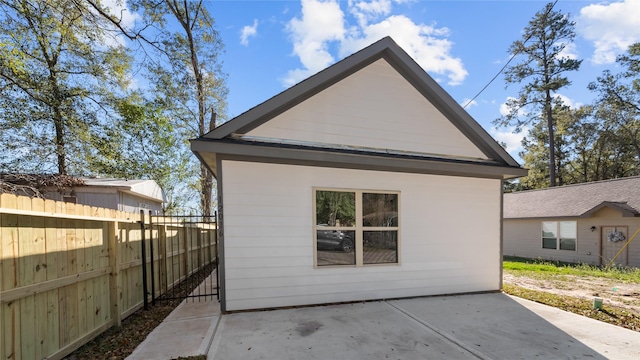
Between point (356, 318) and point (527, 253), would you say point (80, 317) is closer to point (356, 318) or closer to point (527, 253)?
point (356, 318)

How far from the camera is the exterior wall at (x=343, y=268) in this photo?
504 cm

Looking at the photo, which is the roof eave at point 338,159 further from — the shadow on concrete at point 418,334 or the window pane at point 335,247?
the shadow on concrete at point 418,334

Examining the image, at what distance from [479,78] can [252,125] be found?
9.50 meters

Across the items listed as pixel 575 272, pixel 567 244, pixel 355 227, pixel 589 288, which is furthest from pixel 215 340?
pixel 567 244

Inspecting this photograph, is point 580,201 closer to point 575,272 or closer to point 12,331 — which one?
point 575,272

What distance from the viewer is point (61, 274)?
129 inches

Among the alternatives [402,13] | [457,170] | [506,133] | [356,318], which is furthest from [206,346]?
[506,133]

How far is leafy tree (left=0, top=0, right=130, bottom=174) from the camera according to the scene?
8844 millimetres

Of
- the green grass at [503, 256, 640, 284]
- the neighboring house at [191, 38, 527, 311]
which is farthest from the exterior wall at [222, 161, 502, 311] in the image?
the green grass at [503, 256, 640, 284]

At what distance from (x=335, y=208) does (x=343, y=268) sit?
1.19 m

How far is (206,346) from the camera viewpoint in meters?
3.65

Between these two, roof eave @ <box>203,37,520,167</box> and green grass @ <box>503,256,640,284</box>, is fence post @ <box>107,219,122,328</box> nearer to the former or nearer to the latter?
roof eave @ <box>203,37,520,167</box>

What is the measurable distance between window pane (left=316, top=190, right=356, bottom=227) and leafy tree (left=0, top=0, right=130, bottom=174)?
9241mm

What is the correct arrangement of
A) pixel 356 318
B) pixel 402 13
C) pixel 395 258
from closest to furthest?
pixel 356 318
pixel 395 258
pixel 402 13
